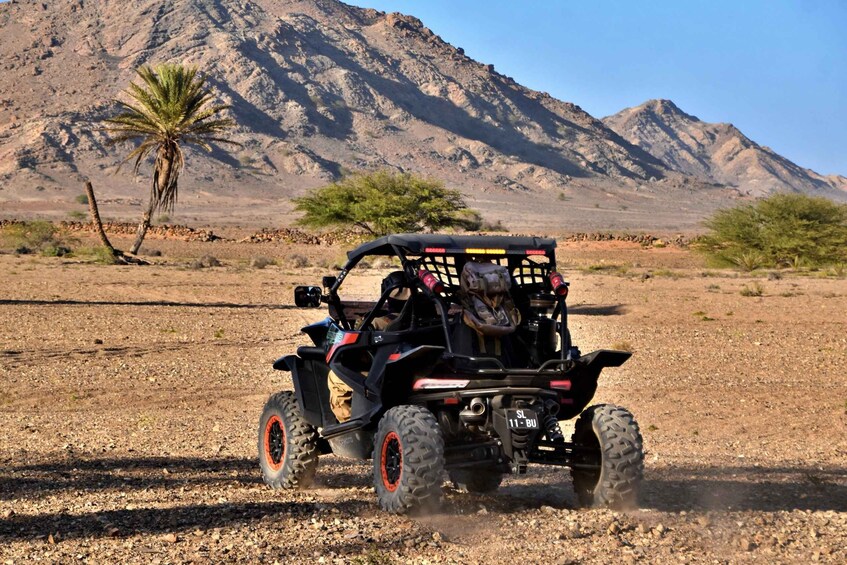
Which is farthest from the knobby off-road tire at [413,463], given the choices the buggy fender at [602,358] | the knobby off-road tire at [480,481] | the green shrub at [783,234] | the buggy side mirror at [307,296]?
the green shrub at [783,234]

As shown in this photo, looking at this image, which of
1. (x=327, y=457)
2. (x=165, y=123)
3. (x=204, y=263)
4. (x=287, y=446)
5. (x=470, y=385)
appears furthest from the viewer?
(x=165, y=123)

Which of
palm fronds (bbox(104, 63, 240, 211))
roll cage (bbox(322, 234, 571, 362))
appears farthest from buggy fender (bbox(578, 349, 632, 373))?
palm fronds (bbox(104, 63, 240, 211))

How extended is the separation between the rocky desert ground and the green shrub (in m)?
23.6

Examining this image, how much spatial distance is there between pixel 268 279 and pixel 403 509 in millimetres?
32542

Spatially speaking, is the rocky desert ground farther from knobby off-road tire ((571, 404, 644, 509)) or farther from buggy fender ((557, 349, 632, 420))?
buggy fender ((557, 349, 632, 420))

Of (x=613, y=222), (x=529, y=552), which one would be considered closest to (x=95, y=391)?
(x=529, y=552)

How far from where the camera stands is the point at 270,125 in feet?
504

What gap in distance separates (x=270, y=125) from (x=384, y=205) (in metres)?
114

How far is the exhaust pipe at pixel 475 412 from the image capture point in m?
7.75

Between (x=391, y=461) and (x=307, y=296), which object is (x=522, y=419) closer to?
(x=391, y=461)

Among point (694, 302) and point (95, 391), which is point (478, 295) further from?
point (694, 302)

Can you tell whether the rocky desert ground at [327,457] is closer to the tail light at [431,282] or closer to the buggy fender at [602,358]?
the buggy fender at [602,358]

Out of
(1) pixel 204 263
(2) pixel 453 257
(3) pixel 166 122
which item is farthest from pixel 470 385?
(3) pixel 166 122

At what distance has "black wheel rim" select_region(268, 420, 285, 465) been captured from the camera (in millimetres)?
9273
